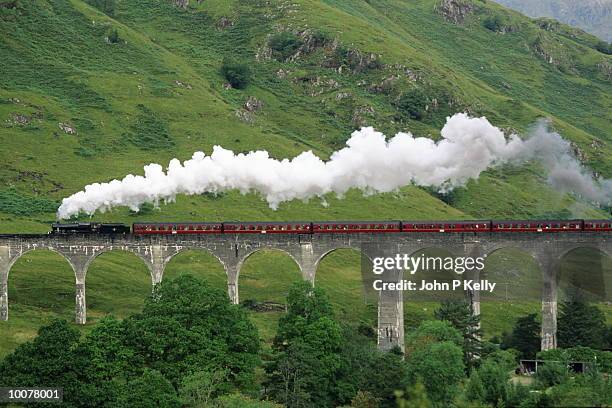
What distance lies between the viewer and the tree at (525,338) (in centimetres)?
10449

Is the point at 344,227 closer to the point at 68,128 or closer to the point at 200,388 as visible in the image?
the point at 200,388

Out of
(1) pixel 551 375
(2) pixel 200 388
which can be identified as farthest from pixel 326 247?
(2) pixel 200 388

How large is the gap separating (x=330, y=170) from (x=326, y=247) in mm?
22784

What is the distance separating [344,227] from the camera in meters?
104

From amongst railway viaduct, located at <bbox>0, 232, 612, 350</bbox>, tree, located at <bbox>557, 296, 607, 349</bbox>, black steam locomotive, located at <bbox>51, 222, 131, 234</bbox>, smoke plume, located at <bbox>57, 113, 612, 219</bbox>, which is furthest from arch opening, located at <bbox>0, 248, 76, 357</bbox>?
tree, located at <bbox>557, 296, 607, 349</bbox>

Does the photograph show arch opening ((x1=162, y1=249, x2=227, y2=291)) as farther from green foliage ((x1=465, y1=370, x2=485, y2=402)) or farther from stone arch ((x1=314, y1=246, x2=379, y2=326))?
green foliage ((x1=465, y1=370, x2=485, y2=402))

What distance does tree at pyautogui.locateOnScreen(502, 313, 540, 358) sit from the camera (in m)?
104

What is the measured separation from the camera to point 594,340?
10344 centimetres

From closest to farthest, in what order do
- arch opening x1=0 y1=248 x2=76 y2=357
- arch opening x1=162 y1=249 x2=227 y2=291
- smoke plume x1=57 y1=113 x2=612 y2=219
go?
arch opening x1=0 y1=248 x2=76 y2=357
smoke plume x1=57 y1=113 x2=612 y2=219
arch opening x1=162 y1=249 x2=227 y2=291

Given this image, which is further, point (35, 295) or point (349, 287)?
point (349, 287)

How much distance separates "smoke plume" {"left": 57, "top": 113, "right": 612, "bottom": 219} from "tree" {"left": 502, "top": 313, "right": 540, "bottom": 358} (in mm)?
29046

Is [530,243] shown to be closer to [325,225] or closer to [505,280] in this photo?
[325,225]

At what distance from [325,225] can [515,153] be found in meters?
53.0

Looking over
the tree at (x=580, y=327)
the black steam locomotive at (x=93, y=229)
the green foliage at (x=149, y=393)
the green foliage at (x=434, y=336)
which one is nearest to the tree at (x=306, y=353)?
the green foliage at (x=434, y=336)
